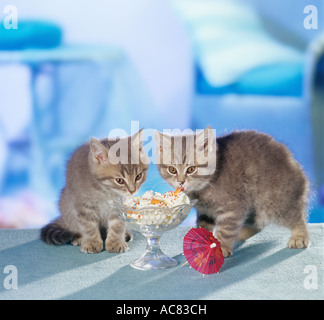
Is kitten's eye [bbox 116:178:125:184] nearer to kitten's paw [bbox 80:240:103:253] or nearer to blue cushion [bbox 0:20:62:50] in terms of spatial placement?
kitten's paw [bbox 80:240:103:253]

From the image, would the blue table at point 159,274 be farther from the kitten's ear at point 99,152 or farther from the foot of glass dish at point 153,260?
the kitten's ear at point 99,152

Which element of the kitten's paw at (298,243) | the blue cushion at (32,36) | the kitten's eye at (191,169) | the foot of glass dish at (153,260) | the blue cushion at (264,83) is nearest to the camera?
the foot of glass dish at (153,260)

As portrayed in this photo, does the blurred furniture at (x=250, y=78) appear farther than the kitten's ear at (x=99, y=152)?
Yes

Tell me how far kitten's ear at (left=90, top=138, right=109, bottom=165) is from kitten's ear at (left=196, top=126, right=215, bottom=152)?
352 millimetres

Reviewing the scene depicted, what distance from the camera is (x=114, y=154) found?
2.01 m

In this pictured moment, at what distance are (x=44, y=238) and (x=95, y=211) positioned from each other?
9.8 inches

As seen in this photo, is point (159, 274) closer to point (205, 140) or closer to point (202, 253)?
point (202, 253)

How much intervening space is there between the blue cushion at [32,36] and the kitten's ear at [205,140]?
1968mm

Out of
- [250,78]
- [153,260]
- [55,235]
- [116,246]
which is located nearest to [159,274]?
[153,260]

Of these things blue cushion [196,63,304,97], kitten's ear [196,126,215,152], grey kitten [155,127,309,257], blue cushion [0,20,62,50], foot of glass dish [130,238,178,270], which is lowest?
foot of glass dish [130,238,178,270]

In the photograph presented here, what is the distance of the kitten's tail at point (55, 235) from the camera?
2.10 metres

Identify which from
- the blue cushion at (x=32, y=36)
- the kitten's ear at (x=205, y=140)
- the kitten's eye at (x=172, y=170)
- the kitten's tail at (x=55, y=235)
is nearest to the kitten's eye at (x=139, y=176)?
the kitten's eye at (x=172, y=170)

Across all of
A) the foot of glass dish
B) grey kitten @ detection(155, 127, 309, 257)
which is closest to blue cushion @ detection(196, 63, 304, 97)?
grey kitten @ detection(155, 127, 309, 257)

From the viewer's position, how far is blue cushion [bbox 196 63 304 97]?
363 centimetres
